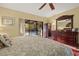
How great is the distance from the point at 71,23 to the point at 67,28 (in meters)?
0.14

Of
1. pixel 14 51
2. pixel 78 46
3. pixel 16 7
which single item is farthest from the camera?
pixel 78 46

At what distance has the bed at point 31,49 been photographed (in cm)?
178

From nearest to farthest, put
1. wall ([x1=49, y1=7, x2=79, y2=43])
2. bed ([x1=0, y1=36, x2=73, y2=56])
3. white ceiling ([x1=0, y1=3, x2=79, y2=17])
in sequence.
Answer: bed ([x1=0, y1=36, x2=73, y2=56]), white ceiling ([x1=0, y1=3, x2=79, y2=17]), wall ([x1=49, y1=7, x2=79, y2=43])

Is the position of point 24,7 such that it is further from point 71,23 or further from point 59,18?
point 71,23

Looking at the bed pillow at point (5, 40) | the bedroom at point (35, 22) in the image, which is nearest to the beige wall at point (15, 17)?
the bedroom at point (35, 22)

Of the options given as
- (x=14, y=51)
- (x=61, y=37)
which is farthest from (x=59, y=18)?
(x=14, y=51)

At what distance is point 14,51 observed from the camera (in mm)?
1828

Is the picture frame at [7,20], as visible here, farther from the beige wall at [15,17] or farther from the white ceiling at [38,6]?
the white ceiling at [38,6]

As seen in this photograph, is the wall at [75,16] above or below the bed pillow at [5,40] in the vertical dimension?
above

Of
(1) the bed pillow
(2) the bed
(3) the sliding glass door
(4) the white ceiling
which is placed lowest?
(2) the bed

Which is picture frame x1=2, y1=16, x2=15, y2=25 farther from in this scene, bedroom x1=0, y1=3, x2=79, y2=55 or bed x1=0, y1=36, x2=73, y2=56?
bed x1=0, y1=36, x2=73, y2=56

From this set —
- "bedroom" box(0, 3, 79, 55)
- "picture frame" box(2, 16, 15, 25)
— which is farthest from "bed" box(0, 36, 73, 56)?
"picture frame" box(2, 16, 15, 25)

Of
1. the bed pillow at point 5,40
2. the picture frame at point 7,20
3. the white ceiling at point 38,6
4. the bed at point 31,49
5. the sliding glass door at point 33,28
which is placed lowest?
the bed at point 31,49

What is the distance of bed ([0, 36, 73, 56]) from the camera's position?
1.78 m
